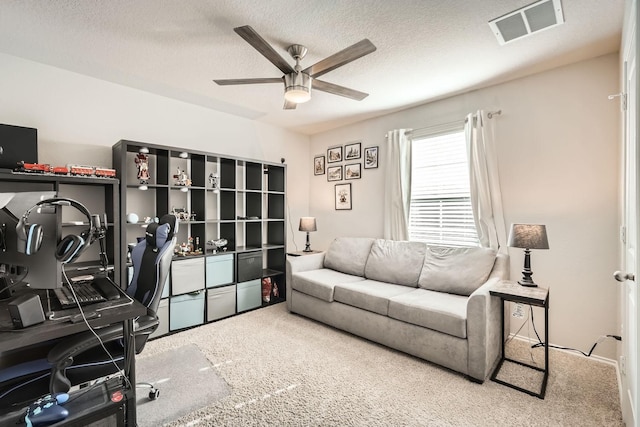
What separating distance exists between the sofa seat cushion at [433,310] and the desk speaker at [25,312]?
2.35m

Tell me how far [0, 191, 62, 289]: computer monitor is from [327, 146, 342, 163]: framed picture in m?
3.68

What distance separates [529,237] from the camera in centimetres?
232

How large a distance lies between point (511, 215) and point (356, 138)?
2268 millimetres

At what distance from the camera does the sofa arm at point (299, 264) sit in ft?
12.0

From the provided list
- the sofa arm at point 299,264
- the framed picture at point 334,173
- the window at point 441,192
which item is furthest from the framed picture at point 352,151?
the sofa arm at point 299,264

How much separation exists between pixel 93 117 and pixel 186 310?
2181 mm

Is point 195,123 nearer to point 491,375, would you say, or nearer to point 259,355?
→ point 259,355

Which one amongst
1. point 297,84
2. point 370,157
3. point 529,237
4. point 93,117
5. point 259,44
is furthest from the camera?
point 370,157

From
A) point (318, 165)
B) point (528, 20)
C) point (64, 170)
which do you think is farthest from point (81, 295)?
point (318, 165)

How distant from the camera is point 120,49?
7.90 ft

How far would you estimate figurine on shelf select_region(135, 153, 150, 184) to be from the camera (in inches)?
123

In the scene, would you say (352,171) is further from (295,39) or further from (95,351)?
(95,351)

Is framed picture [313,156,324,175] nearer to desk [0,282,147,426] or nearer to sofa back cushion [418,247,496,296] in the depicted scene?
sofa back cushion [418,247,496,296]

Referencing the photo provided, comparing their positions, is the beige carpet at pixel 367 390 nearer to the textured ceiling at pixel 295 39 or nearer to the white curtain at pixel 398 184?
the white curtain at pixel 398 184
